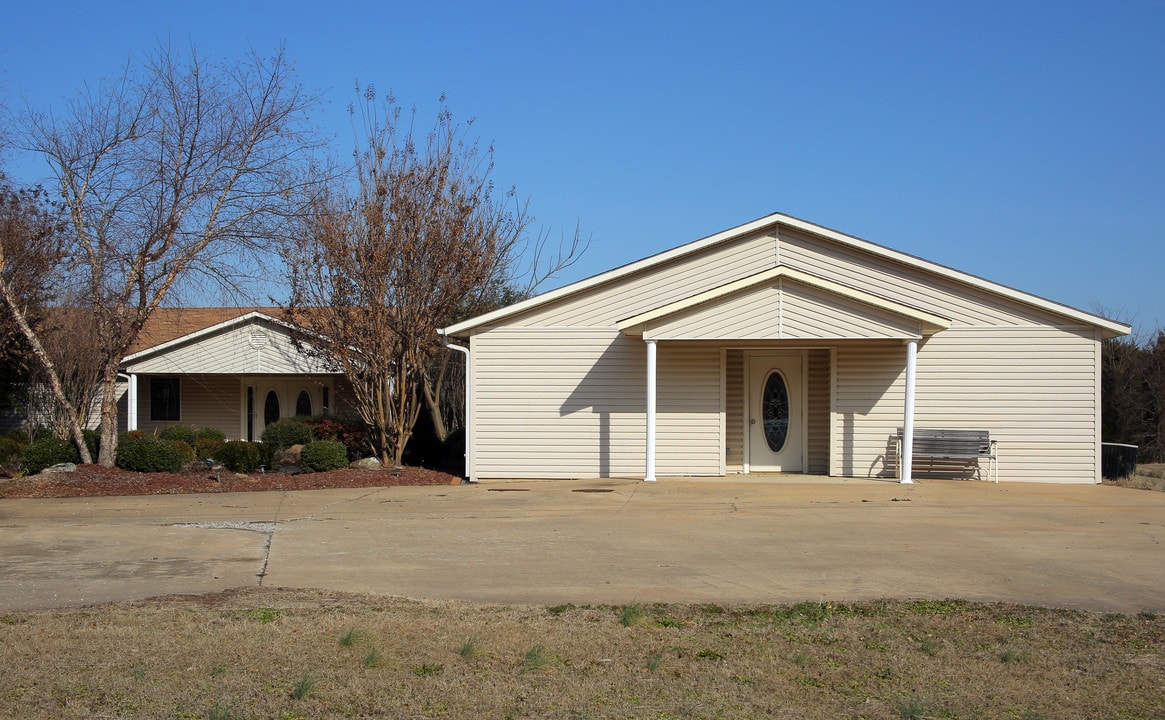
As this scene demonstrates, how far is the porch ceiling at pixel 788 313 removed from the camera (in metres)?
16.5

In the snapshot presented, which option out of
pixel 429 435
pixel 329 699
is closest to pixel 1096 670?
pixel 329 699

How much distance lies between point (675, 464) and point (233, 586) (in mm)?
10232

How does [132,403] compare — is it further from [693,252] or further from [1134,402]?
[1134,402]

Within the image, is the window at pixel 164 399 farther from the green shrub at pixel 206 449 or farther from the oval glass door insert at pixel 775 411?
the oval glass door insert at pixel 775 411

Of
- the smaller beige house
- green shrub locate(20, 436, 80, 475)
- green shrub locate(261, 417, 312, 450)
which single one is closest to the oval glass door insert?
green shrub locate(20, 436, 80, 475)

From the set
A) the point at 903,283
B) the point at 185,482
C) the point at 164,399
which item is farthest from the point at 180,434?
the point at 903,283

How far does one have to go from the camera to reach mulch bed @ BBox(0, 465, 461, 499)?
16.9 meters

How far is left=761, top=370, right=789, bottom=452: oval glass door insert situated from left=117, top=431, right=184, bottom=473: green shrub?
10531 millimetres

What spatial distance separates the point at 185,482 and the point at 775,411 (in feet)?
33.7

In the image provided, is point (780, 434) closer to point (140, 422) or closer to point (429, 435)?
point (429, 435)

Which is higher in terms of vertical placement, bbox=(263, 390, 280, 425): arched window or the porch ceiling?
the porch ceiling

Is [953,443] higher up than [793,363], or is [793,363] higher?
[793,363]

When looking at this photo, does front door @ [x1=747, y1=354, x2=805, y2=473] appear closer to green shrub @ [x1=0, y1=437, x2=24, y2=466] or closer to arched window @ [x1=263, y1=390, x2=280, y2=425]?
green shrub @ [x1=0, y1=437, x2=24, y2=466]

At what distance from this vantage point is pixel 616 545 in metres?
11.0
